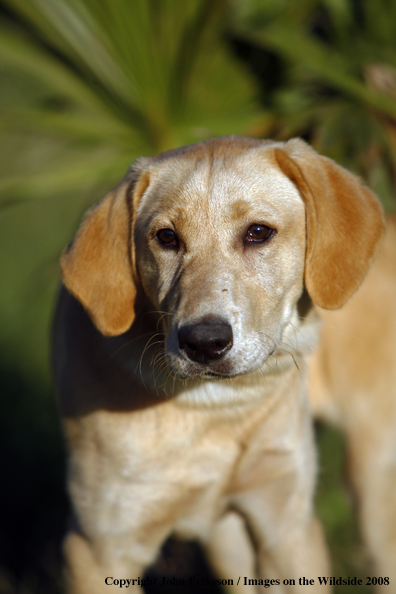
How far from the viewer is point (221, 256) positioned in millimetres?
2248

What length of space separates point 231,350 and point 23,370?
3.95 metres

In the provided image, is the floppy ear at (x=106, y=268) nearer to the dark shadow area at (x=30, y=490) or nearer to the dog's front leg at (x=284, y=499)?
the dog's front leg at (x=284, y=499)

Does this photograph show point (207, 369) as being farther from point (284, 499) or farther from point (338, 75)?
point (338, 75)

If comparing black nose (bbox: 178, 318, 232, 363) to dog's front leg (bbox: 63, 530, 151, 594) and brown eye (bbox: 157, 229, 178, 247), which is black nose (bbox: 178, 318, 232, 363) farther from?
dog's front leg (bbox: 63, 530, 151, 594)

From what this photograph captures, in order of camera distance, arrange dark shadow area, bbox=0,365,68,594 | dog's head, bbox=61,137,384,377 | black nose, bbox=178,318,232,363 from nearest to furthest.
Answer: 1. black nose, bbox=178,318,232,363
2. dog's head, bbox=61,137,384,377
3. dark shadow area, bbox=0,365,68,594

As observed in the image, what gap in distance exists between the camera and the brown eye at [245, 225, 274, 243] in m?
2.33

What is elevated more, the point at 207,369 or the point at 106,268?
the point at 106,268

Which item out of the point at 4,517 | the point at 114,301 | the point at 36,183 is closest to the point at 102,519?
the point at 114,301

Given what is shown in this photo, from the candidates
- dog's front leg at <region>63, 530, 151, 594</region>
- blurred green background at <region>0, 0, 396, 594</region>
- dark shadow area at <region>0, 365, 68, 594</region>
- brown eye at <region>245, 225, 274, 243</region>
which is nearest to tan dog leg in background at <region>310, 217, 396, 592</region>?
blurred green background at <region>0, 0, 396, 594</region>

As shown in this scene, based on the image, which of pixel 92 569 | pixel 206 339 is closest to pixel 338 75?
pixel 206 339

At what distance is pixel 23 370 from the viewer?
5645 mm

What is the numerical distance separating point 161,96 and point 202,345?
10.3ft

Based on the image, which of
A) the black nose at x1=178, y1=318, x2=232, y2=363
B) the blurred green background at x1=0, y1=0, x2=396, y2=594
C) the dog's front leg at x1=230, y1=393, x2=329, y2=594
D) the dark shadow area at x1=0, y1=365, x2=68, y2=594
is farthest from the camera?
the blurred green background at x1=0, y1=0, x2=396, y2=594

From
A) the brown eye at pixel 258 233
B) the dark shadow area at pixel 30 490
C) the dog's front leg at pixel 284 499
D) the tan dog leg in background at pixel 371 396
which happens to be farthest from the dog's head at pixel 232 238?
the dark shadow area at pixel 30 490
